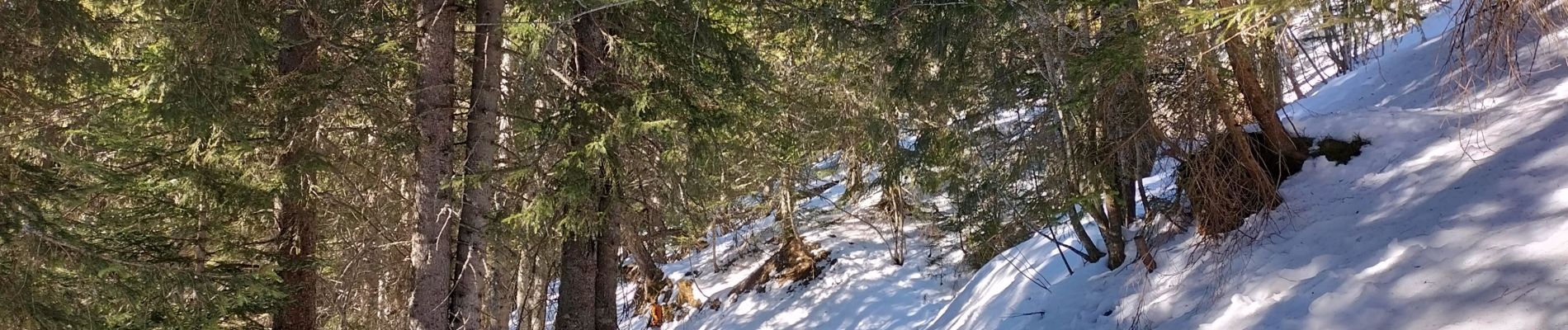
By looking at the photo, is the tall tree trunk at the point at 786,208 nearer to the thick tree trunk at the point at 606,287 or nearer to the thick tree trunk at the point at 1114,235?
the thick tree trunk at the point at 1114,235

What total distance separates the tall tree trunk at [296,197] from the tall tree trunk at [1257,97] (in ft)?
22.1

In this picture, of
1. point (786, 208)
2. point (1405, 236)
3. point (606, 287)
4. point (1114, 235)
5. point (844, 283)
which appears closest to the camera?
point (1405, 236)

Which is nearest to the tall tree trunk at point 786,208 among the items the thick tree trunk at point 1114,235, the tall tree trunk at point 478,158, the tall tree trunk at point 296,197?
the thick tree trunk at point 1114,235

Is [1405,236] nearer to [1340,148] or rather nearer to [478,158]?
[1340,148]

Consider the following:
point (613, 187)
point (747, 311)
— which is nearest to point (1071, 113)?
point (613, 187)

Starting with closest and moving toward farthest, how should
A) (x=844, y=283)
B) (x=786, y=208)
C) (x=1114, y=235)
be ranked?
(x=1114, y=235) < (x=844, y=283) < (x=786, y=208)

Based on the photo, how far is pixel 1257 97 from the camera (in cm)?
625

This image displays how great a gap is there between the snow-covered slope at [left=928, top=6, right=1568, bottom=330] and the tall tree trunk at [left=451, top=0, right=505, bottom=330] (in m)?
5.25

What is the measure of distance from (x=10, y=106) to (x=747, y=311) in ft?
37.1

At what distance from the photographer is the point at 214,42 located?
5734mm

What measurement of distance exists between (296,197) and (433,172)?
115cm

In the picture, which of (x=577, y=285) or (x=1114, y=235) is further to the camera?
(x=1114, y=235)

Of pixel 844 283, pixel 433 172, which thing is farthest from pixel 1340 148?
pixel 844 283

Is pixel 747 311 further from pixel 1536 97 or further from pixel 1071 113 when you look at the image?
pixel 1536 97
